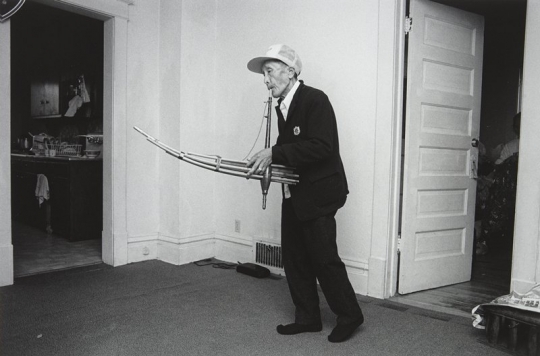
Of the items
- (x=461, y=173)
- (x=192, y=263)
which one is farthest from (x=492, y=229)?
(x=192, y=263)

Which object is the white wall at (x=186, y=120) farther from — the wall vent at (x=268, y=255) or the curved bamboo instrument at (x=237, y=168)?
the curved bamboo instrument at (x=237, y=168)

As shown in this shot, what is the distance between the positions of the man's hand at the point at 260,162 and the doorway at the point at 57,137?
2.40 metres

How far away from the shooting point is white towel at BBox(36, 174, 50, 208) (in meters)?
5.12

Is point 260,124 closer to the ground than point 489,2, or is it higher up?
closer to the ground

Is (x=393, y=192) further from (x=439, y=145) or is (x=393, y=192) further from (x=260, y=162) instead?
(x=260, y=162)

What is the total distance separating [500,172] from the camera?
15.0 ft

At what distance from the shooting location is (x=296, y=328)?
2.47 meters

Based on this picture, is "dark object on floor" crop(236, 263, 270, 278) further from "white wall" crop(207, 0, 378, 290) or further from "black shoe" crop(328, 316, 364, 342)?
"black shoe" crop(328, 316, 364, 342)

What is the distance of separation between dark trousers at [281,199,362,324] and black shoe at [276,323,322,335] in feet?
0.07

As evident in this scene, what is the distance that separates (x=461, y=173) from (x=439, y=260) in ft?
2.23

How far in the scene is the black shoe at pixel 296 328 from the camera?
8.07 feet

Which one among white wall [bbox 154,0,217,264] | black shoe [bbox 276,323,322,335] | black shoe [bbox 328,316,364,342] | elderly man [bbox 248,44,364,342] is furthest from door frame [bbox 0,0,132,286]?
black shoe [bbox 328,316,364,342]

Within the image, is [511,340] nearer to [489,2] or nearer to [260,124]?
[260,124]

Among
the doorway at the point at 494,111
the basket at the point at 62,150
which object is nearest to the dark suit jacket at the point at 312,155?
the doorway at the point at 494,111
